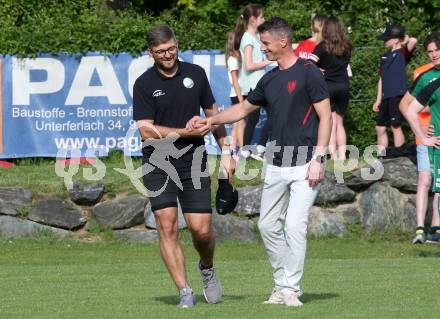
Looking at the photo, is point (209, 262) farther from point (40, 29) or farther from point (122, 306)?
point (40, 29)

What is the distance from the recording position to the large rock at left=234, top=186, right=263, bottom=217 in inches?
590

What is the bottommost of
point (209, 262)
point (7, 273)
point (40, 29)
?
point (7, 273)

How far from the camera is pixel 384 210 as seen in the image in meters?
15.2

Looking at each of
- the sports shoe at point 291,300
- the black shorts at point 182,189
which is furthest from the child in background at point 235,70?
the sports shoe at point 291,300

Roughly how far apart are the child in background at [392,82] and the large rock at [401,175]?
15.8 inches

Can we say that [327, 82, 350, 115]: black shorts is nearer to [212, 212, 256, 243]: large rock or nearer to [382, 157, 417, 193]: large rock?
[382, 157, 417, 193]: large rock

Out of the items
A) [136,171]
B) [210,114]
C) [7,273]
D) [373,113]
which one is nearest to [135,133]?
[136,171]

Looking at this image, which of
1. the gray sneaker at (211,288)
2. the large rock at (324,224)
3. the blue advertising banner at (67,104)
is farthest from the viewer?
the blue advertising banner at (67,104)

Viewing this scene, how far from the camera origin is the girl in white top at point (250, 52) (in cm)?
1548

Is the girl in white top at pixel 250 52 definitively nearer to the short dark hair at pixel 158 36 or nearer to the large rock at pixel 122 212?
the large rock at pixel 122 212

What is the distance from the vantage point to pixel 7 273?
12047mm

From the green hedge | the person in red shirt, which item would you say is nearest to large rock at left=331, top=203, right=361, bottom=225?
the green hedge

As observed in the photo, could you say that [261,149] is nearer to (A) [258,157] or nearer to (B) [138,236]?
(A) [258,157]

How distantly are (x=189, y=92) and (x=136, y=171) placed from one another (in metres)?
6.04
